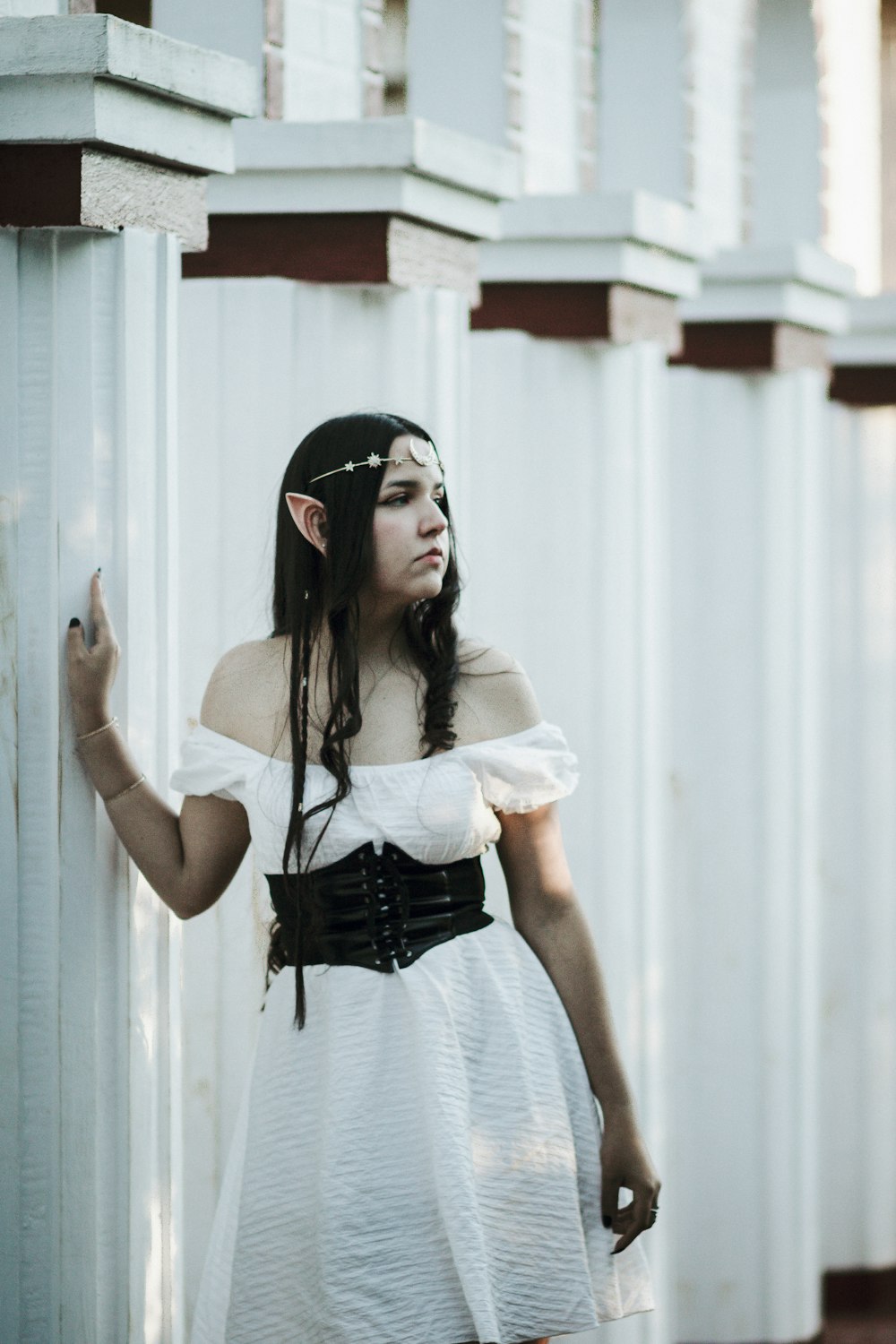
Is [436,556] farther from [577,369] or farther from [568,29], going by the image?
[568,29]

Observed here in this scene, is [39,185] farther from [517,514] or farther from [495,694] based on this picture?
[517,514]

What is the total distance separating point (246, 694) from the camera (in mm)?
2586

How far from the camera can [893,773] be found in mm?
5777

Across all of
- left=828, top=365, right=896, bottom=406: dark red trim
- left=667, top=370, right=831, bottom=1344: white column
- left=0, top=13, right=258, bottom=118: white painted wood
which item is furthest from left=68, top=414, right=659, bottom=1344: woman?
left=828, top=365, right=896, bottom=406: dark red trim

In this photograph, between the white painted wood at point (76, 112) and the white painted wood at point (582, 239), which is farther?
the white painted wood at point (582, 239)

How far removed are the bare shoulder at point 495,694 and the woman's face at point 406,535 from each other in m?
0.16

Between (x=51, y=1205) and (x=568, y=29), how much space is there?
12.0ft

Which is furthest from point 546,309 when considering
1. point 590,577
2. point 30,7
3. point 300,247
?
point 30,7

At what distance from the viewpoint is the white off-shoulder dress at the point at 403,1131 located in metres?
2.46

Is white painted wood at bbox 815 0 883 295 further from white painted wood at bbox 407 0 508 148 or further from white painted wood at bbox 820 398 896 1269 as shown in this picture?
white painted wood at bbox 407 0 508 148

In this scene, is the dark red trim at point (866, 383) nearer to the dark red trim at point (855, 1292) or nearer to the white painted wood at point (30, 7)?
the dark red trim at point (855, 1292)

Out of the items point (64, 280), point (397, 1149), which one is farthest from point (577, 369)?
point (397, 1149)

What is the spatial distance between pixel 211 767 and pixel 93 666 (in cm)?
23

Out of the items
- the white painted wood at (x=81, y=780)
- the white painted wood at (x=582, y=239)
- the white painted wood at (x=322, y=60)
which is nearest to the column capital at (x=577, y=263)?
the white painted wood at (x=582, y=239)
